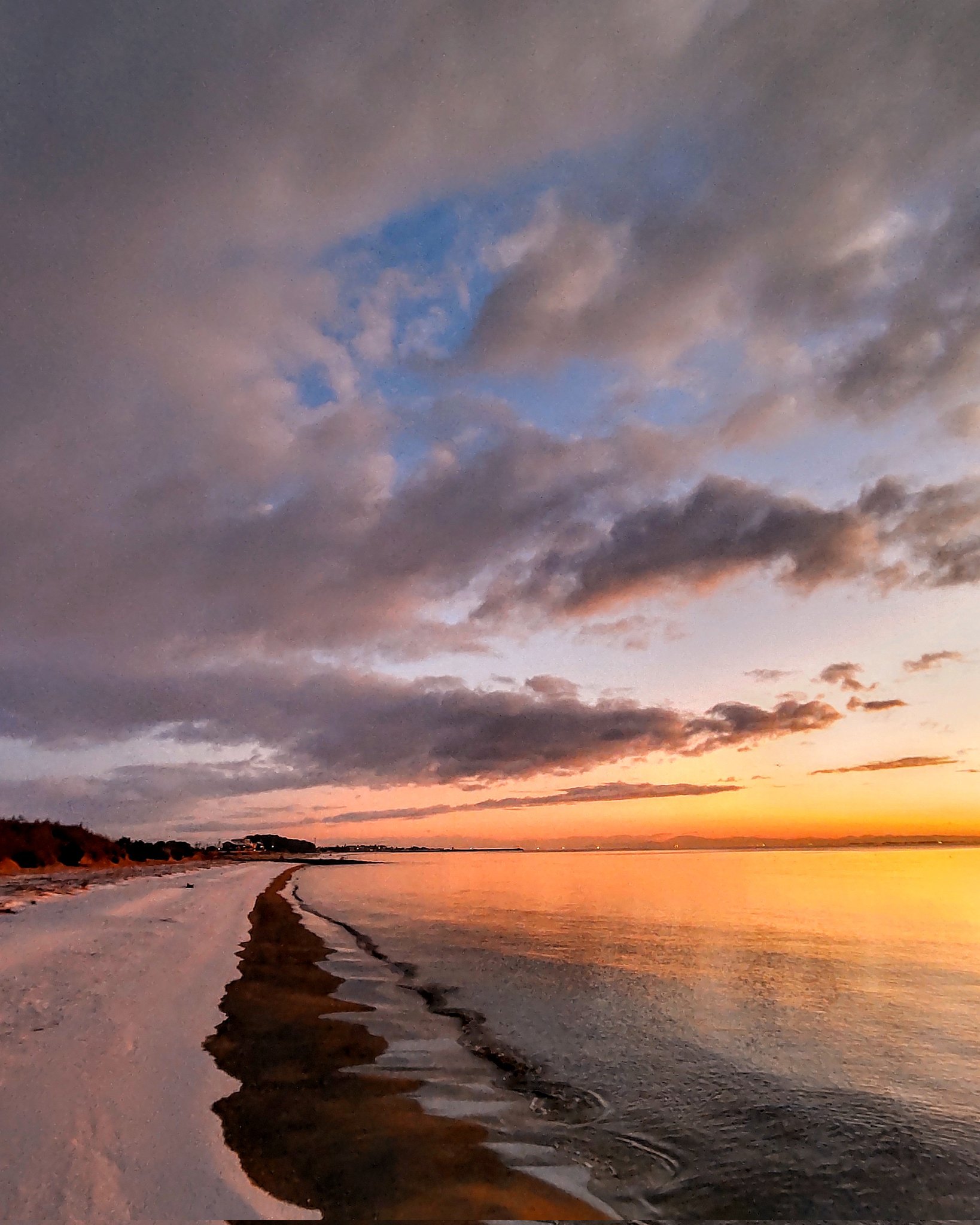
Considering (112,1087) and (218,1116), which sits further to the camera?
(112,1087)

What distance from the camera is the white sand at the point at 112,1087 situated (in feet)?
21.1

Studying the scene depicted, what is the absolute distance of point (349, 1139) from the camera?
8141 millimetres

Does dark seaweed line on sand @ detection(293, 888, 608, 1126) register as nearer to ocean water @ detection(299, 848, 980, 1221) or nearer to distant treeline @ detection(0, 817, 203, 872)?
ocean water @ detection(299, 848, 980, 1221)

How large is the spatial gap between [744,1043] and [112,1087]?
417 inches

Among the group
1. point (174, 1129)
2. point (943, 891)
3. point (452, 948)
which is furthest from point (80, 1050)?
point (943, 891)

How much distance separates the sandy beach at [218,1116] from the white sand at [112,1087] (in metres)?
0.03

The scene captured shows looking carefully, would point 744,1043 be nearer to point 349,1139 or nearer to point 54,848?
point 349,1139

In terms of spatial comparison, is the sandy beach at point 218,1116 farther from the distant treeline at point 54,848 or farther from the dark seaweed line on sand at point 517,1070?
the distant treeline at point 54,848

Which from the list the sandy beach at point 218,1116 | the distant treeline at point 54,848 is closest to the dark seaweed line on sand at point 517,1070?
the sandy beach at point 218,1116

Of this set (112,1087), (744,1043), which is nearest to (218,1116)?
(112,1087)

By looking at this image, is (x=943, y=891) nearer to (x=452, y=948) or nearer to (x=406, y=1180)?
(x=452, y=948)

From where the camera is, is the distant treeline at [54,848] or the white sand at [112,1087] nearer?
the white sand at [112,1087]

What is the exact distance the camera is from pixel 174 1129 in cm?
784

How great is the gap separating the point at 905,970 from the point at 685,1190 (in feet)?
56.7
